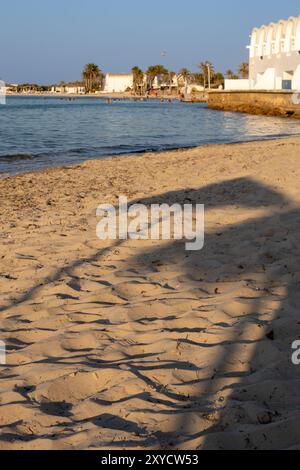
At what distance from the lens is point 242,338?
350cm

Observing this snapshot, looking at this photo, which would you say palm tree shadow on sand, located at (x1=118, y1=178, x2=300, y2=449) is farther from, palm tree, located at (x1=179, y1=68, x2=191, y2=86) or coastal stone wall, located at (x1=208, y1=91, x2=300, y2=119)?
palm tree, located at (x1=179, y1=68, x2=191, y2=86)

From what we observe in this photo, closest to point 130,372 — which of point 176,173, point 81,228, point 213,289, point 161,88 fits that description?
point 213,289

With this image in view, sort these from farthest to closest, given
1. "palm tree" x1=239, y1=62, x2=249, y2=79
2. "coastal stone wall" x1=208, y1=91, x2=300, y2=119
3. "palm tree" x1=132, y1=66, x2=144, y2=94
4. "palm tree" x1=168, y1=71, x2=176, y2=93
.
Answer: "palm tree" x1=168, y1=71, x2=176, y2=93 < "palm tree" x1=132, y1=66, x2=144, y2=94 < "palm tree" x1=239, y1=62, x2=249, y2=79 < "coastal stone wall" x1=208, y1=91, x2=300, y2=119

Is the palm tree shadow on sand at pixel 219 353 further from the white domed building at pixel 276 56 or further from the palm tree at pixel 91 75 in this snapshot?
the palm tree at pixel 91 75

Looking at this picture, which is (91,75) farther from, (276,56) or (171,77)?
(276,56)

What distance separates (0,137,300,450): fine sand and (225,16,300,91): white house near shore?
54166 millimetres

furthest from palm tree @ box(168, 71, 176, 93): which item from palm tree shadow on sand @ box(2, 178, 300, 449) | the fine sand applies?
palm tree shadow on sand @ box(2, 178, 300, 449)

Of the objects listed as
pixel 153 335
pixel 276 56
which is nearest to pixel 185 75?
pixel 276 56

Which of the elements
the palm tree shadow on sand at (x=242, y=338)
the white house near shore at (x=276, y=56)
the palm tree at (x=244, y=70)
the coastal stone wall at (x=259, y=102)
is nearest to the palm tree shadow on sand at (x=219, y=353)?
the palm tree shadow on sand at (x=242, y=338)

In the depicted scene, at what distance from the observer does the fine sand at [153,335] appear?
2605 millimetres

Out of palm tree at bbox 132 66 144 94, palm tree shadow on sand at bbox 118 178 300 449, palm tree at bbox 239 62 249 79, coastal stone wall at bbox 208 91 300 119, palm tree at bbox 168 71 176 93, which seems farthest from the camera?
palm tree at bbox 168 71 176 93

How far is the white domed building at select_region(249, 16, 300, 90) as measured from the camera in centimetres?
5812

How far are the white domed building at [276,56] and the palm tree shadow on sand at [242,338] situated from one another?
178 ft
